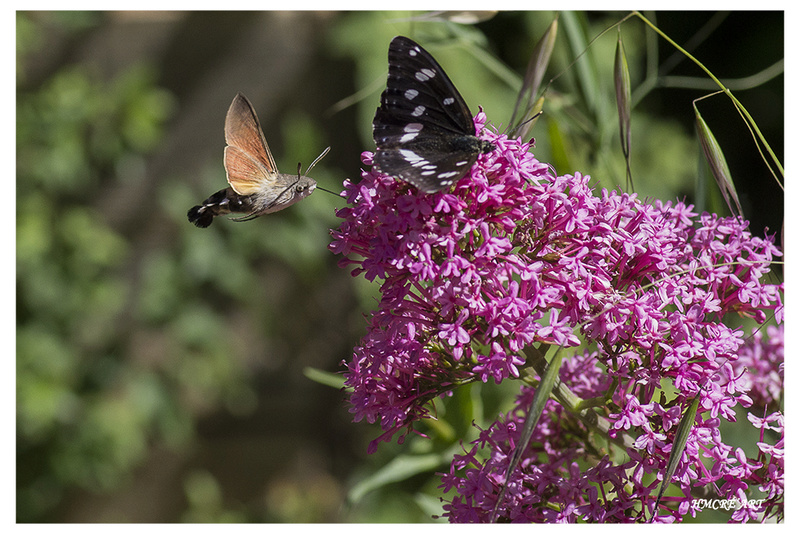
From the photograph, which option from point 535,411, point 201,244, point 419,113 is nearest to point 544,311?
point 535,411

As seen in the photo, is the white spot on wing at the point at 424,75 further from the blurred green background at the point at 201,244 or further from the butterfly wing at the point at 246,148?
the blurred green background at the point at 201,244

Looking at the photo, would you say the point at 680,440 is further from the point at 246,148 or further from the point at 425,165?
the point at 246,148

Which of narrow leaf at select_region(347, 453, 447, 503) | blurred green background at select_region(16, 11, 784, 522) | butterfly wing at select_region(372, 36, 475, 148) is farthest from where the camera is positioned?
blurred green background at select_region(16, 11, 784, 522)

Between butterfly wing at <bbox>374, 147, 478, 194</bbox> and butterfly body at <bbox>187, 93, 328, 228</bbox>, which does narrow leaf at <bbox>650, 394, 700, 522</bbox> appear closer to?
butterfly wing at <bbox>374, 147, 478, 194</bbox>

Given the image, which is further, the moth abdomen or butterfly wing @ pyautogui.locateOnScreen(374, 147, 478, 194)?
the moth abdomen

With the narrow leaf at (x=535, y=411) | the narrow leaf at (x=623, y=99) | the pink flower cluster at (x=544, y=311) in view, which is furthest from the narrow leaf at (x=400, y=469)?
the narrow leaf at (x=623, y=99)

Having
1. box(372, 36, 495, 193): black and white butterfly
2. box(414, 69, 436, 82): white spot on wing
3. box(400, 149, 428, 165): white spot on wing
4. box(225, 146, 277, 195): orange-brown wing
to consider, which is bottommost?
box(225, 146, 277, 195): orange-brown wing

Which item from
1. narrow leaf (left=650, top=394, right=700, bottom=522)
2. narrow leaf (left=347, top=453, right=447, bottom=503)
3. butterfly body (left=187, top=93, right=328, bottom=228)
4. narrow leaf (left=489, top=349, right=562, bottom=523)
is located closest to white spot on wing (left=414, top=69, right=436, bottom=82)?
butterfly body (left=187, top=93, right=328, bottom=228)
